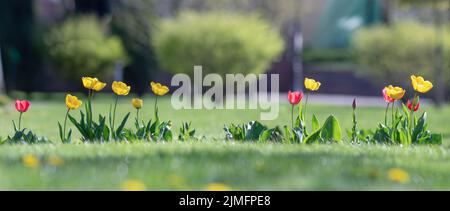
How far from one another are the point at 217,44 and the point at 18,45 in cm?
745

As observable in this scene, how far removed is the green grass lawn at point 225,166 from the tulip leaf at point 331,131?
613 mm

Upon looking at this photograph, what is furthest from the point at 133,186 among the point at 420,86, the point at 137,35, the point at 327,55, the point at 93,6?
the point at 327,55

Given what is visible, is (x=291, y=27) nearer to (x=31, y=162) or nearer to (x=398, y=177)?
(x=31, y=162)

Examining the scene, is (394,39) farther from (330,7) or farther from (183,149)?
(183,149)

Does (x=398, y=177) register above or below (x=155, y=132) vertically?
below

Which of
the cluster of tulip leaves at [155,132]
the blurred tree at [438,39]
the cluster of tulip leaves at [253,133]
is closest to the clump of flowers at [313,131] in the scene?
the cluster of tulip leaves at [253,133]

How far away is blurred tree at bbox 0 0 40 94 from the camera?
26.9m

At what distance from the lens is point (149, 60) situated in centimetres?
2764

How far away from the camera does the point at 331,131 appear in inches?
290

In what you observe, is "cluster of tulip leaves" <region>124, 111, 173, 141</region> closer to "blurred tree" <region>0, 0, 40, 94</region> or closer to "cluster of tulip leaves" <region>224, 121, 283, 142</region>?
"cluster of tulip leaves" <region>224, 121, 283, 142</region>

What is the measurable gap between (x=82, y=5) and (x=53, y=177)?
77.4 ft

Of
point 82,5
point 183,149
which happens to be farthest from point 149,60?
point 183,149

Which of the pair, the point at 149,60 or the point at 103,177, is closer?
the point at 103,177

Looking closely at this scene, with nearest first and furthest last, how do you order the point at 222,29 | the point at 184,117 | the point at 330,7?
the point at 184,117
the point at 222,29
the point at 330,7
